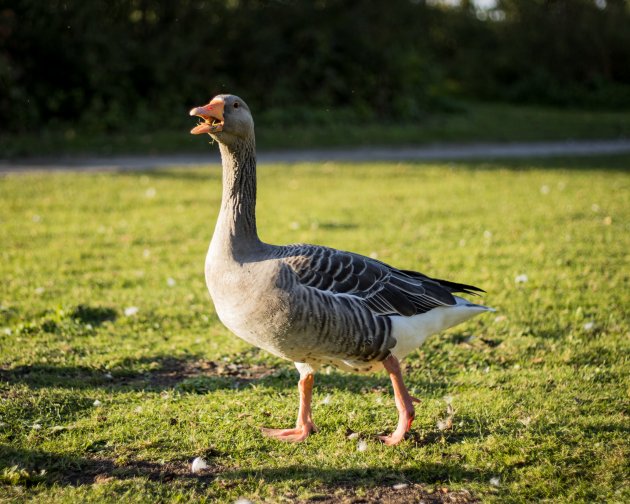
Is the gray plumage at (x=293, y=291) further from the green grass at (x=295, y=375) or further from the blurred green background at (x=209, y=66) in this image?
the blurred green background at (x=209, y=66)

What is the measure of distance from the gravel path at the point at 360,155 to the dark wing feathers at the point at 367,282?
11.0 metres

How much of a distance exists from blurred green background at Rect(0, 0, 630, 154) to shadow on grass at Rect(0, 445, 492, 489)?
1323cm

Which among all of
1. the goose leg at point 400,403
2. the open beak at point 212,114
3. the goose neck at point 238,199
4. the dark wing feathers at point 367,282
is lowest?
the goose leg at point 400,403

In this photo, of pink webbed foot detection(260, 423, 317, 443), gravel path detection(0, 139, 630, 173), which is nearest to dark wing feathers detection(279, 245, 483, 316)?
pink webbed foot detection(260, 423, 317, 443)

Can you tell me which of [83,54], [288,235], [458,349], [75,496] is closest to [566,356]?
[458,349]

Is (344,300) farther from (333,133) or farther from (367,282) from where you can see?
(333,133)

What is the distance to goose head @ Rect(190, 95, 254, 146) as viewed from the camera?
413 centimetres

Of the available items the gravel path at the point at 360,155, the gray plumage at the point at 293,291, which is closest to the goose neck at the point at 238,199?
the gray plumage at the point at 293,291

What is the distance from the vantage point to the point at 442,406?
479cm

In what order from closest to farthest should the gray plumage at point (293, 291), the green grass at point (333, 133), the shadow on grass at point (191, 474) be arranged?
the shadow on grass at point (191, 474), the gray plumage at point (293, 291), the green grass at point (333, 133)

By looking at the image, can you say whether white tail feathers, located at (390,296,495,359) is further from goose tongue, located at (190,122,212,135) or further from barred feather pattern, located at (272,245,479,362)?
goose tongue, located at (190,122,212,135)

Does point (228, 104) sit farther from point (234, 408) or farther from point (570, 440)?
point (570, 440)

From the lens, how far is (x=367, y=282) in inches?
170

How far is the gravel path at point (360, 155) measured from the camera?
48.7ft
